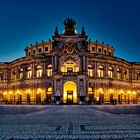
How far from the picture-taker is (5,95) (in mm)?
81875

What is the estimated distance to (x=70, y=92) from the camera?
6359cm

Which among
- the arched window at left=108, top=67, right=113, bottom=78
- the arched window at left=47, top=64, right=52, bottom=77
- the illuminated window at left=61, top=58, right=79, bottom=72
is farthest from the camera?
the arched window at left=108, top=67, right=113, bottom=78

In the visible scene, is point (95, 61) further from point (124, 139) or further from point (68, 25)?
point (124, 139)

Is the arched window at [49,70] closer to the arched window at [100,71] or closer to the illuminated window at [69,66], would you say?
the illuminated window at [69,66]

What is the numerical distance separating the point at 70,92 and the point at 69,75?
513 cm

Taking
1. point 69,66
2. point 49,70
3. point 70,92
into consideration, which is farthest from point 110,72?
point 49,70

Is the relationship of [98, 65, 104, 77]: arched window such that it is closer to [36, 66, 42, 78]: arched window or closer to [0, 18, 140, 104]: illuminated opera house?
[0, 18, 140, 104]: illuminated opera house

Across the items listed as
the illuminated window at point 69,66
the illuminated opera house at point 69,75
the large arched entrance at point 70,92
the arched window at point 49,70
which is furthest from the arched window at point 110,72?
the arched window at point 49,70

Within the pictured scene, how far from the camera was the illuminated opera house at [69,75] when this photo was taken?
205 ft

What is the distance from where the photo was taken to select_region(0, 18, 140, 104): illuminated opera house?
6238 centimetres

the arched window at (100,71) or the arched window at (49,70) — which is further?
the arched window at (100,71)

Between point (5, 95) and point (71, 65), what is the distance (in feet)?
101

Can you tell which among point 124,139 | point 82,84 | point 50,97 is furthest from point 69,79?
point 124,139

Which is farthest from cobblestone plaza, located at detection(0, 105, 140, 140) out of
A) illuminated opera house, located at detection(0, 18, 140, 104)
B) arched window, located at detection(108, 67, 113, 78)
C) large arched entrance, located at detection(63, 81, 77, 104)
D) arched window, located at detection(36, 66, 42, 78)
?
arched window, located at detection(108, 67, 113, 78)
